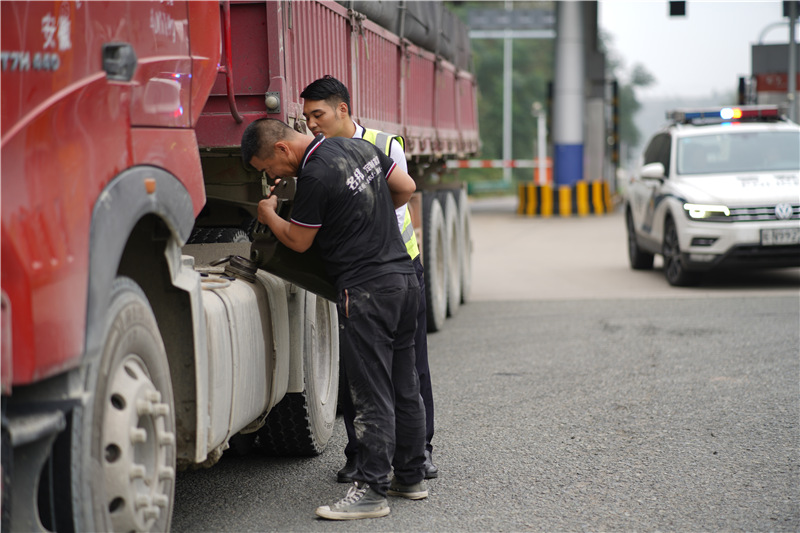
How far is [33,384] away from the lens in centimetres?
301

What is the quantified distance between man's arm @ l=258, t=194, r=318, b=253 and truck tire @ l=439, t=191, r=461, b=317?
646cm

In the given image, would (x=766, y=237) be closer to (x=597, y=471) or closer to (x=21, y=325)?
(x=597, y=471)

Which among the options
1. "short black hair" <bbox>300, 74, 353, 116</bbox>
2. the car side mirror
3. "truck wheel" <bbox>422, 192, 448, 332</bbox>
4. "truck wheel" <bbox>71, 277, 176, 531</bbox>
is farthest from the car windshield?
"truck wheel" <bbox>71, 277, 176, 531</bbox>

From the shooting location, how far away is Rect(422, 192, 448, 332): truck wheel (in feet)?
32.7

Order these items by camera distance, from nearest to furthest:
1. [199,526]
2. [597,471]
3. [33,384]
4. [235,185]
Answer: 1. [33,384]
2. [199,526]
3. [597,471]
4. [235,185]

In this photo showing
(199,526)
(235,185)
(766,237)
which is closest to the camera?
(199,526)

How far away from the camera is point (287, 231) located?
4539 mm

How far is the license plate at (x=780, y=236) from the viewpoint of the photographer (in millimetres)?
11805

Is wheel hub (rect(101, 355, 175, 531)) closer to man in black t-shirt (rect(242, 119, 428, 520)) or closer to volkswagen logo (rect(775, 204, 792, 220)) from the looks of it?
man in black t-shirt (rect(242, 119, 428, 520))

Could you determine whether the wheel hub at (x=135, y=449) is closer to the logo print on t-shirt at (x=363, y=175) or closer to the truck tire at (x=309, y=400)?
the logo print on t-shirt at (x=363, y=175)

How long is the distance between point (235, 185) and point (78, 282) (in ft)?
9.84

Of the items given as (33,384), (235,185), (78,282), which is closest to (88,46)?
(78,282)

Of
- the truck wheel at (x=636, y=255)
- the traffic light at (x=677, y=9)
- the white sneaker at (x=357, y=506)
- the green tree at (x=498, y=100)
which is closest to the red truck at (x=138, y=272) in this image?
the white sneaker at (x=357, y=506)

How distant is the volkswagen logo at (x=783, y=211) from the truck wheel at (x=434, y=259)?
3.80m
